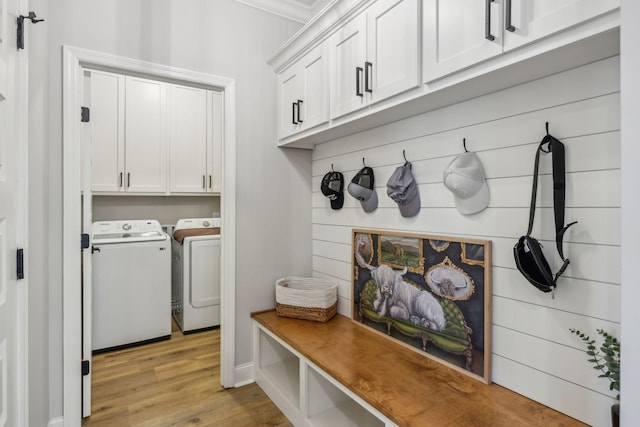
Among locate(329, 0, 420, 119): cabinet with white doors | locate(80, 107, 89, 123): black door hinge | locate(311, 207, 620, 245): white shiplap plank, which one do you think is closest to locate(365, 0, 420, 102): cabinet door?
locate(329, 0, 420, 119): cabinet with white doors

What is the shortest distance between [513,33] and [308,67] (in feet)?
4.19

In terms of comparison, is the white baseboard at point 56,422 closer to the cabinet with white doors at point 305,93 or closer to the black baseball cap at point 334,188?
the black baseball cap at point 334,188

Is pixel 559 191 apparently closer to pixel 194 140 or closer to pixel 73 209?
pixel 73 209

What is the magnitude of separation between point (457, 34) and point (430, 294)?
111 cm

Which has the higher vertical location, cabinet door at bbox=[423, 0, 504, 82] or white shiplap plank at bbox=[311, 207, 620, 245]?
cabinet door at bbox=[423, 0, 504, 82]

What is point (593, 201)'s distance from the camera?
3.74 feet

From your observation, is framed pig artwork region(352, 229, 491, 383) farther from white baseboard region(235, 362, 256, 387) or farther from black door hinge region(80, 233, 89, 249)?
black door hinge region(80, 233, 89, 249)

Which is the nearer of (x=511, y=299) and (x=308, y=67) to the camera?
(x=511, y=299)

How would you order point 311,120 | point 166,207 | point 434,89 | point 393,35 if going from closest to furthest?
point 434,89 → point 393,35 → point 311,120 → point 166,207

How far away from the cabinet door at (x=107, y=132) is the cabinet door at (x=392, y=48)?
2.77 metres

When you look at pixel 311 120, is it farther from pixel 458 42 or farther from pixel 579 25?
pixel 579 25

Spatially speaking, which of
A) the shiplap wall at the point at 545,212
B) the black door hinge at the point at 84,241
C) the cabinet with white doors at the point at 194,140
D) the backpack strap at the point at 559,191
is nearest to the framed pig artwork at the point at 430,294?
the shiplap wall at the point at 545,212

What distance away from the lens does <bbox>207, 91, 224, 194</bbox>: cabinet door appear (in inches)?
150

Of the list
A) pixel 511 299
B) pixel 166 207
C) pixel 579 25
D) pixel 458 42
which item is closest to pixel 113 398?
pixel 166 207
